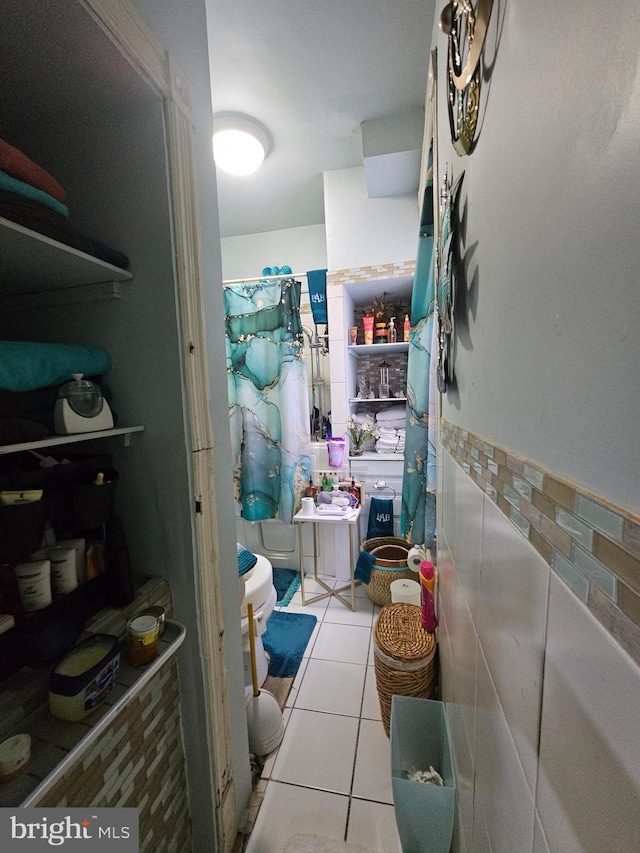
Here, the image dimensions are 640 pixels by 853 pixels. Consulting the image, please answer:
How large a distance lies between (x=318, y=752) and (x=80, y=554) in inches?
45.7

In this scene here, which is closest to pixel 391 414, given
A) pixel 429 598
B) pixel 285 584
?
pixel 429 598

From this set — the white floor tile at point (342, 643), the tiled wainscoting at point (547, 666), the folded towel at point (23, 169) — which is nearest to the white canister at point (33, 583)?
the folded towel at point (23, 169)

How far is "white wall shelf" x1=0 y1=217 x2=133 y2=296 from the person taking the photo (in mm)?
559

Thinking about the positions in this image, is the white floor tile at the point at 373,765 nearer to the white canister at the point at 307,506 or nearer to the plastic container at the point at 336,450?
the white canister at the point at 307,506

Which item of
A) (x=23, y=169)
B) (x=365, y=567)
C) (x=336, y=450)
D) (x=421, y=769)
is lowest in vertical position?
(x=421, y=769)

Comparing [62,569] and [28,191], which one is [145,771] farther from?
[28,191]

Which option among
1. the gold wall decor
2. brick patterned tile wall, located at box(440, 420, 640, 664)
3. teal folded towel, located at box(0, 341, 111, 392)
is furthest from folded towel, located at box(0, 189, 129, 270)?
brick patterned tile wall, located at box(440, 420, 640, 664)

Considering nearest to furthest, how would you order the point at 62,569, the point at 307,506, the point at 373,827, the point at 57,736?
1. the point at 57,736
2. the point at 62,569
3. the point at 373,827
4. the point at 307,506

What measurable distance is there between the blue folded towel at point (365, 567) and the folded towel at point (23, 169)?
1.93 meters

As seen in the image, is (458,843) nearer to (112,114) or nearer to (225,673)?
(225,673)

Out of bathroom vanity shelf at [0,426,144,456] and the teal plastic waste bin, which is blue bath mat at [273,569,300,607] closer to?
the teal plastic waste bin

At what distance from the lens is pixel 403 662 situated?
1.12 m

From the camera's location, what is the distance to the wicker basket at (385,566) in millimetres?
1829

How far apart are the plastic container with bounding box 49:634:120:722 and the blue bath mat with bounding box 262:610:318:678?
1.18 meters
